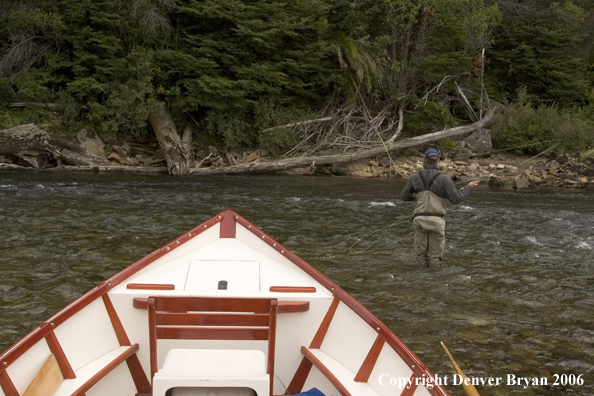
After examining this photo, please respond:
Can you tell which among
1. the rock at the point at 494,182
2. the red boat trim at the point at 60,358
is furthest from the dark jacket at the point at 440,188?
the rock at the point at 494,182

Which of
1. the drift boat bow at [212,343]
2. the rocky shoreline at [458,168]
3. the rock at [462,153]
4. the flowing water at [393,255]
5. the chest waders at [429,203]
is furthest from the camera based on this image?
the rock at [462,153]

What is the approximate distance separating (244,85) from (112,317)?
17.7 meters

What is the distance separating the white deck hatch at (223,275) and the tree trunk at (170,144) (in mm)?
14917

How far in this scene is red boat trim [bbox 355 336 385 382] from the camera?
11.6 ft

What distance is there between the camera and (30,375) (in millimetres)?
3195

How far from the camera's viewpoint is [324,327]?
13.2 feet

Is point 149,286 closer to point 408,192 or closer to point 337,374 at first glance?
point 337,374

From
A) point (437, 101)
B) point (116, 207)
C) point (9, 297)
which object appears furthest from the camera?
point (437, 101)

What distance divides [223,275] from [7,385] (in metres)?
1.97

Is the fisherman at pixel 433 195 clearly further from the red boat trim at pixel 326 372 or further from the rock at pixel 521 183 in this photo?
the rock at pixel 521 183

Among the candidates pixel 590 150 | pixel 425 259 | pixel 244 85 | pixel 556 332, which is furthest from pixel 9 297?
pixel 590 150

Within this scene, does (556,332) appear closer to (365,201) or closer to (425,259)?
(425,259)

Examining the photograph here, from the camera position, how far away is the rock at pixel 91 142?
20578 mm

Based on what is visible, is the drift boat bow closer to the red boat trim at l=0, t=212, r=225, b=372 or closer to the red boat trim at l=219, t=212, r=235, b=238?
the red boat trim at l=0, t=212, r=225, b=372
